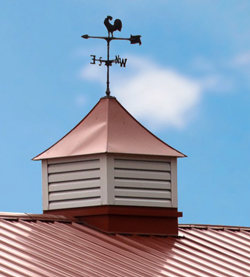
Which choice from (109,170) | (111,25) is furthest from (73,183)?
(111,25)

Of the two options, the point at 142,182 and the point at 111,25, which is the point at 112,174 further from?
the point at 111,25

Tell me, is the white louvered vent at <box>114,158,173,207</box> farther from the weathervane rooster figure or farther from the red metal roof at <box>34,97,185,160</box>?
the weathervane rooster figure

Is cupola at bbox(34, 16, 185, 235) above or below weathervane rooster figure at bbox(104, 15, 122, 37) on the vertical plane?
below

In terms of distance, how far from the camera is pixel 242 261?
2266cm

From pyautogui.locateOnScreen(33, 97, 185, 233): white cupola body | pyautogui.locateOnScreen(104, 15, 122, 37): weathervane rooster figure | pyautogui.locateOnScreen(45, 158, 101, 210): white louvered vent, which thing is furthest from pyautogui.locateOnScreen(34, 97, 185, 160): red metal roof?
pyautogui.locateOnScreen(104, 15, 122, 37): weathervane rooster figure

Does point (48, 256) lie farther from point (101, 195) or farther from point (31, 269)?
point (101, 195)

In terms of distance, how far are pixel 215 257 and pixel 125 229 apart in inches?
77.1

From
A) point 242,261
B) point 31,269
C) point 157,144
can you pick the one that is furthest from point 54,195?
point 31,269

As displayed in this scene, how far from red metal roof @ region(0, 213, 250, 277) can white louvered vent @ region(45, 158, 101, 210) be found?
0.66 m

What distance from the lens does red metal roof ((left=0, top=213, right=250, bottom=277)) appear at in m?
18.6

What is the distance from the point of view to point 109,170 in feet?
75.5

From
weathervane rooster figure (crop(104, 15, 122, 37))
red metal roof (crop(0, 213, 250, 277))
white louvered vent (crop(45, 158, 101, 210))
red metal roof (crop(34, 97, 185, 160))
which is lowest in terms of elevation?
red metal roof (crop(0, 213, 250, 277))

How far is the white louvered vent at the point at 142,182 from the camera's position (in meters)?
23.2

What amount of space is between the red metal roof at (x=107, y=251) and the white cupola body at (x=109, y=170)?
623mm
